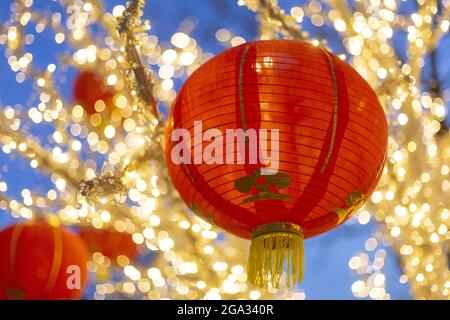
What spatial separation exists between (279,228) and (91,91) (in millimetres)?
1863

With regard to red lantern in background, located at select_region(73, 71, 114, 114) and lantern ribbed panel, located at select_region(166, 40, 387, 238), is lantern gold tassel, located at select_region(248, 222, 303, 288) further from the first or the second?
red lantern in background, located at select_region(73, 71, 114, 114)

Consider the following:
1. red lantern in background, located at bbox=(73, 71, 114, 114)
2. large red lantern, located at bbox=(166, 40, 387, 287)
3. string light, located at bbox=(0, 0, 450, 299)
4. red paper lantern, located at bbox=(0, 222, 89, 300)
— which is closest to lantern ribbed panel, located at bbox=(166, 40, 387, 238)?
large red lantern, located at bbox=(166, 40, 387, 287)

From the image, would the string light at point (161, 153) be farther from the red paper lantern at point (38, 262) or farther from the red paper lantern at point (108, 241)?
the red paper lantern at point (38, 262)

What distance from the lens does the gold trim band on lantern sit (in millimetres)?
1856

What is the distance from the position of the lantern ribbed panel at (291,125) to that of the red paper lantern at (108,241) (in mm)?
1866

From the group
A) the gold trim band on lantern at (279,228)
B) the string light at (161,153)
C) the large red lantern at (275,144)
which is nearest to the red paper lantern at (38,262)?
the string light at (161,153)

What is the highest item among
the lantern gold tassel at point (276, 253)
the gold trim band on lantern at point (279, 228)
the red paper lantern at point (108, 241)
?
the red paper lantern at point (108, 241)

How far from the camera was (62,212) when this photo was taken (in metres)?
3.82

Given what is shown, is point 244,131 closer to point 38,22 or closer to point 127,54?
point 127,54

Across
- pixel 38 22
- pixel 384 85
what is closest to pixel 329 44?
pixel 384 85

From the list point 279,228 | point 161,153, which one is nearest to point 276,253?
point 279,228

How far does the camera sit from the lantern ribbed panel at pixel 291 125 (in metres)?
1.74

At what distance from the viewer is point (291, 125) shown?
1723 mm
